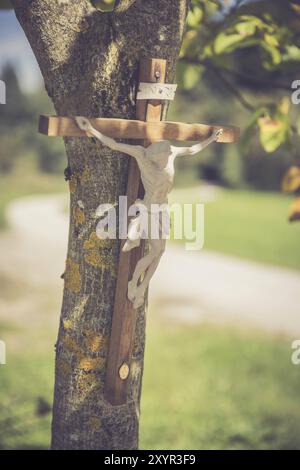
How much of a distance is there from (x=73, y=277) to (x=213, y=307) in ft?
17.5

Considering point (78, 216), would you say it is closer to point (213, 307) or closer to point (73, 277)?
point (73, 277)

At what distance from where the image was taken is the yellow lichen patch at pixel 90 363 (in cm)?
243

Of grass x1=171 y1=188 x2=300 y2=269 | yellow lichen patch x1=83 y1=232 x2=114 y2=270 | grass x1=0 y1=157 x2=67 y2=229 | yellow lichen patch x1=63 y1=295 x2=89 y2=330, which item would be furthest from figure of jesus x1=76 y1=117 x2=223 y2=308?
grass x1=0 y1=157 x2=67 y2=229

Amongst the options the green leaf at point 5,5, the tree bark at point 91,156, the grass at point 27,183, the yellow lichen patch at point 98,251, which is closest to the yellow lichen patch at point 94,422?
the tree bark at point 91,156

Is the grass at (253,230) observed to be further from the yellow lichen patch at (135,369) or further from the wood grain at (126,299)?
the wood grain at (126,299)

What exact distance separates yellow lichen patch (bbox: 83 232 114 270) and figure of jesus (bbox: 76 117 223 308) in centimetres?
13

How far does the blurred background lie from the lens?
303cm

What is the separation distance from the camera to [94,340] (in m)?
2.41

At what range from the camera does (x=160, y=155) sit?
2.14 m

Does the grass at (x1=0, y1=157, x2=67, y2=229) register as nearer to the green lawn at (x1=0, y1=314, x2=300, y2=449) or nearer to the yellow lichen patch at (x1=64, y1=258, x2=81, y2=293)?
the green lawn at (x1=0, y1=314, x2=300, y2=449)

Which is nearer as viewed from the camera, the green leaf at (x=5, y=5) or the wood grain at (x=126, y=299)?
the wood grain at (x=126, y=299)

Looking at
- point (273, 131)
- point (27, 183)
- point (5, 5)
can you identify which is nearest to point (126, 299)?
point (273, 131)
